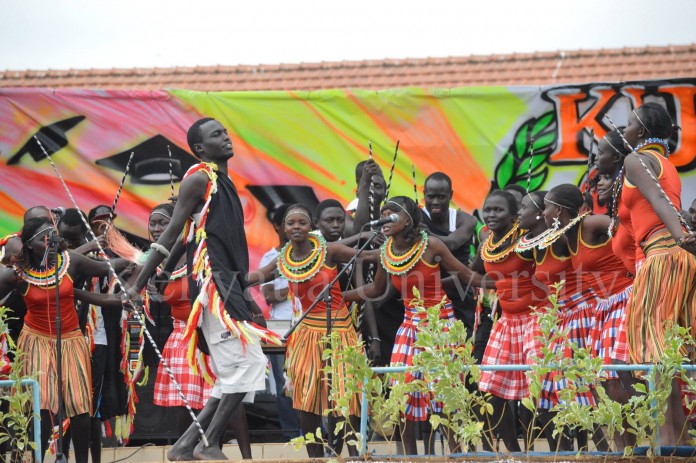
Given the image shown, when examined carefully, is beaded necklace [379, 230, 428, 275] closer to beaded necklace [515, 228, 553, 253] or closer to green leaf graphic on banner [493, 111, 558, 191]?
beaded necklace [515, 228, 553, 253]

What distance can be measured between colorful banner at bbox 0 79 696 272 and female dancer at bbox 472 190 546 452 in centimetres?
248

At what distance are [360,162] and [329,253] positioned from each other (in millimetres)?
2115

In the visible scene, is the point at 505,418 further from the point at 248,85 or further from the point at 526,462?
the point at 248,85

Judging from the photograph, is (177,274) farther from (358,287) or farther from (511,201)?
(511,201)

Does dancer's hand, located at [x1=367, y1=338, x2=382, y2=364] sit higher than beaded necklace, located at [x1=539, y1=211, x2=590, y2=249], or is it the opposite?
beaded necklace, located at [x1=539, y1=211, x2=590, y2=249]

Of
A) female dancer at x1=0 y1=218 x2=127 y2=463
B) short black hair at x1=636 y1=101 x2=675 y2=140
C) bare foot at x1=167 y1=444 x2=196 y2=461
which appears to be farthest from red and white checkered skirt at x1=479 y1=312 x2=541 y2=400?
female dancer at x1=0 y1=218 x2=127 y2=463

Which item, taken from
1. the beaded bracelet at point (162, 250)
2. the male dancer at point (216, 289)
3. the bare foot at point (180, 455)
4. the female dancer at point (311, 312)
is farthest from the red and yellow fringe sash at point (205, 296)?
the female dancer at point (311, 312)

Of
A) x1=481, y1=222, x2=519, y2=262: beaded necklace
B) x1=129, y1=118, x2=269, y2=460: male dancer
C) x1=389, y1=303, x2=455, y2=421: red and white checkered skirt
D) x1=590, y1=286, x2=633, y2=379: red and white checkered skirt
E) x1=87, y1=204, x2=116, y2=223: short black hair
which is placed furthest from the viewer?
x1=87, y1=204, x2=116, y2=223: short black hair

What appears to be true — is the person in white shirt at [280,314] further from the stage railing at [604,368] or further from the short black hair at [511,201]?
the stage railing at [604,368]

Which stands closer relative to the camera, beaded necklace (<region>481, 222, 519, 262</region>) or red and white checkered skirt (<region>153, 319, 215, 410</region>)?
beaded necklace (<region>481, 222, 519, 262</region>)

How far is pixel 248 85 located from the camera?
1647 cm

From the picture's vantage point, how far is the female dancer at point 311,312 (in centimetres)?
890

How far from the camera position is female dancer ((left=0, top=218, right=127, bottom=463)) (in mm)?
8484

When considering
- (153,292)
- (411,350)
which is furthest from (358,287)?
(153,292)
